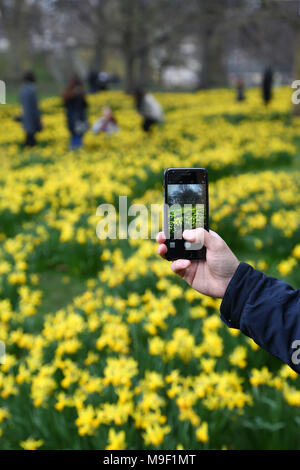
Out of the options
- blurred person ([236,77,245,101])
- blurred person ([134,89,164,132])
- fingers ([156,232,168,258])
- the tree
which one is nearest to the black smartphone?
fingers ([156,232,168,258])

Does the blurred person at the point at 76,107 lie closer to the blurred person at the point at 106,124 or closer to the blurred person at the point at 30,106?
the blurred person at the point at 106,124

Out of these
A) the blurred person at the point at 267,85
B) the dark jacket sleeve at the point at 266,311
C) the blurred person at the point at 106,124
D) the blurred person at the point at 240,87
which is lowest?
the dark jacket sleeve at the point at 266,311

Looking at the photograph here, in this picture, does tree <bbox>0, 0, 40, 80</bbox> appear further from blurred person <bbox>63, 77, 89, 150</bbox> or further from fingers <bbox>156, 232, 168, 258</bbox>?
fingers <bbox>156, 232, 168, 258</bbox>

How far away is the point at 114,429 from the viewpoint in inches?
76.9

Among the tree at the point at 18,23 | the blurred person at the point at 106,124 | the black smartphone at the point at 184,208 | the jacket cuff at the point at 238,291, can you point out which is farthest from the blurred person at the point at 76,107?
the tree at the point at 18,23

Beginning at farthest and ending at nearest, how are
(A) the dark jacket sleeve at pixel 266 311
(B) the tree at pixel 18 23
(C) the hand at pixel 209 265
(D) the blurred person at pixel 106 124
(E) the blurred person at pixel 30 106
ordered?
1. (B) the tree at pixel 18 23
2. (D) the blurred person at pixel 106 124
3. (E) the blurred person at pixel 30 106
4. (C) the hand at pixel 209 265
5. (A) the dark jacket sleeve at pixel 266 311

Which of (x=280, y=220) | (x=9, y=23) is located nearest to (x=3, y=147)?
(x=280, y=220)

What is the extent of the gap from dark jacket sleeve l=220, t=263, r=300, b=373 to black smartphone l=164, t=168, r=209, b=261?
174 millimetres

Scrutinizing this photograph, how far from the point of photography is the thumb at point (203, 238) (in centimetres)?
140

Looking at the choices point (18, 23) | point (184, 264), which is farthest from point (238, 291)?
point (18, 23)

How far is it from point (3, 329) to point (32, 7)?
26.5 m

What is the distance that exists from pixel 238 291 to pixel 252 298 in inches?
2.0
